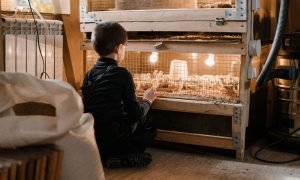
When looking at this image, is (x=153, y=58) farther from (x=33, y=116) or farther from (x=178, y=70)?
(x=33, y=116)

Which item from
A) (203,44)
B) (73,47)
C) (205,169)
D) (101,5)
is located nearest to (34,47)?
(73,47)

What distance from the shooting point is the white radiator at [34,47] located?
6.99 ft

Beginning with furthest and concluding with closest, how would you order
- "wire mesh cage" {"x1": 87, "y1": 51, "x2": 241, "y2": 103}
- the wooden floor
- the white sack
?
1. "wire mesh cage" {"x1": 87, "y1": 51, "x2": 241, "y2": 103}
2. the wooden floor
3. the white sack

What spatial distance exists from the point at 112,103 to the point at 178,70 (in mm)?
537

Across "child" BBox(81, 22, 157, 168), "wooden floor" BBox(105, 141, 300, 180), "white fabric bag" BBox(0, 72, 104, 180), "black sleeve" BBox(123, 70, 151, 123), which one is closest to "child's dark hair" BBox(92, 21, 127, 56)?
"child" BBox(81, 22, 157, 168)

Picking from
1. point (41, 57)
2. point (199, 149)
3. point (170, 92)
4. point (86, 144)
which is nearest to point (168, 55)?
point (170, 92)

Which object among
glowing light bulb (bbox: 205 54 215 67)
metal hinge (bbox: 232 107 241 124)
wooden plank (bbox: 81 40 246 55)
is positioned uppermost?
wooden plank (bbox: 81 40 246 55)

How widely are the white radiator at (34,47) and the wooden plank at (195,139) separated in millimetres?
732

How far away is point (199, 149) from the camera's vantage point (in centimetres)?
241

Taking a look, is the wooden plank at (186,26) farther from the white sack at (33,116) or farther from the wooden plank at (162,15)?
the white sack at (33,116)

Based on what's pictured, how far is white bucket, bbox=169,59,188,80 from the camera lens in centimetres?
240

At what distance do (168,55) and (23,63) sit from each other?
0.84m

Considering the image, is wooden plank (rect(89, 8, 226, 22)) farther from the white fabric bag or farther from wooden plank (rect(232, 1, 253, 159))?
the white fabric bag

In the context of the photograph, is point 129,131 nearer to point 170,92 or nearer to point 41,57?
point 170,92
